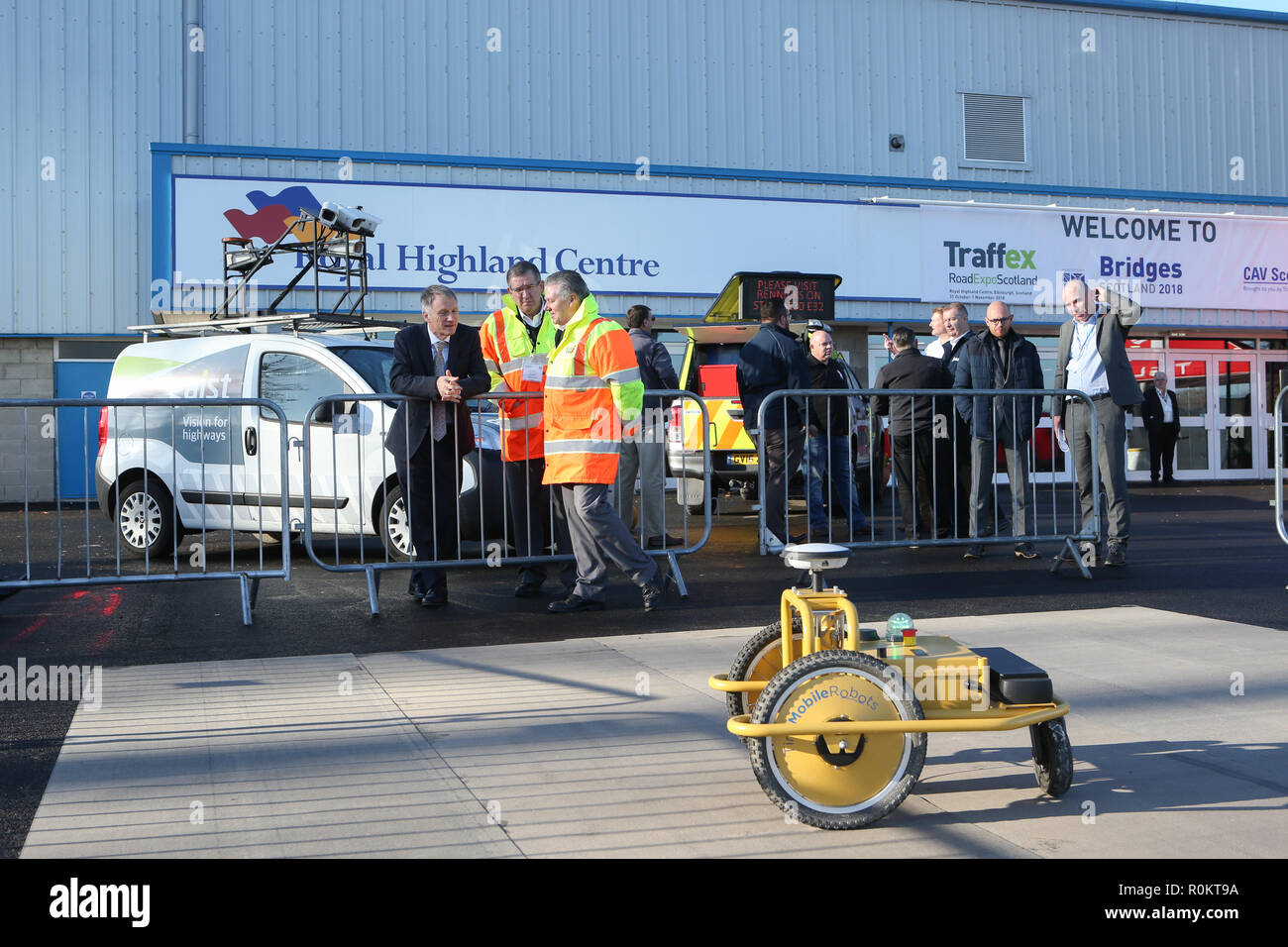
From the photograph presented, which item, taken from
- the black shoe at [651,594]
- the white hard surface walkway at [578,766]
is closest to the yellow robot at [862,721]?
the white hard surface walkway at [578,766]

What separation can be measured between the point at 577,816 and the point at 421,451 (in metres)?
4.30

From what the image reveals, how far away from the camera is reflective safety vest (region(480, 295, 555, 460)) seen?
25.6 feet

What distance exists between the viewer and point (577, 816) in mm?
3684

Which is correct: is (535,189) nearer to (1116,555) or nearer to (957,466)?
(957,466)

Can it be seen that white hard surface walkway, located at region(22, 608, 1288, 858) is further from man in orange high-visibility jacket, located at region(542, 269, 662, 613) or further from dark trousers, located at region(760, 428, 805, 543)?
dark trousers, located at region(760, 428, 805, 543)

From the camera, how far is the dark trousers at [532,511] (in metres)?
7.86

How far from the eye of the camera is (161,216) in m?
15.9

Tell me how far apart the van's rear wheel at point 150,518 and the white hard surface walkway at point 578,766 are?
4503mm

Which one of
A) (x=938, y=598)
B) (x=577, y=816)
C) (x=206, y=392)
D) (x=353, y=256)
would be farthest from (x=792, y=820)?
(x=353, y=256)

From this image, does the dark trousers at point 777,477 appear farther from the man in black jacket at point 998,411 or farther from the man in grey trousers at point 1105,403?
the man in grey trousers at point 1105,403

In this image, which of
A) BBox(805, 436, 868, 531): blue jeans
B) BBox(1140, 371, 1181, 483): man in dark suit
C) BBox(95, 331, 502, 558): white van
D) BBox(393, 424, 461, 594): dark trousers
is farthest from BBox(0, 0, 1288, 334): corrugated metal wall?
BBox(393, 424, 461, 594): dark trousers

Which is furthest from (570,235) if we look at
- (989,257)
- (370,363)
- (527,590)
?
(527,590)

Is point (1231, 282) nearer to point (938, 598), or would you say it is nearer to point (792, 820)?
point (938, 598)

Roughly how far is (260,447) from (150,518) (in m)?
1.43
